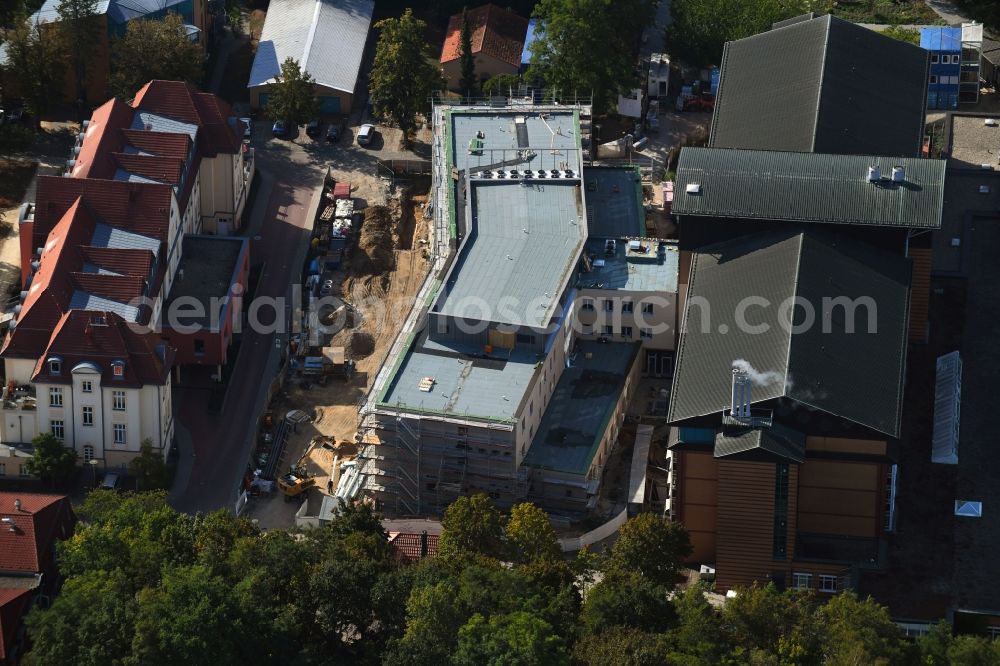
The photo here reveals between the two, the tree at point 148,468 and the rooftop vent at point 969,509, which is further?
the tree at point 148,468

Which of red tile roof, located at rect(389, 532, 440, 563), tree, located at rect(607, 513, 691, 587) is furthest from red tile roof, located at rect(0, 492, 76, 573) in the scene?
tree, located at rect(607, 513, 691, 587)

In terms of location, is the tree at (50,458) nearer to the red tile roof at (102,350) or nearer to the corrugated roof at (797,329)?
the red tile roof at (102,350)

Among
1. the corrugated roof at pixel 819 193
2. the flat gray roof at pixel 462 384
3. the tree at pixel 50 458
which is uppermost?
the corrugated roof at pixel 819 193

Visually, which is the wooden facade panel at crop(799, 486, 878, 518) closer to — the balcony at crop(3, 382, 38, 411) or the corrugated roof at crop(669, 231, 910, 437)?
the corrugated roof at crop(669, 231, 910, 437)

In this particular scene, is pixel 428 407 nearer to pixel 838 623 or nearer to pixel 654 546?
pixel 654 546

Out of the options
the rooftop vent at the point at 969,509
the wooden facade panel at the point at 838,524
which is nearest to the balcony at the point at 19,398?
the wooden facade panel at the point at 838,524

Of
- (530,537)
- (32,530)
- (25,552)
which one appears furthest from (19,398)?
(530,537)
